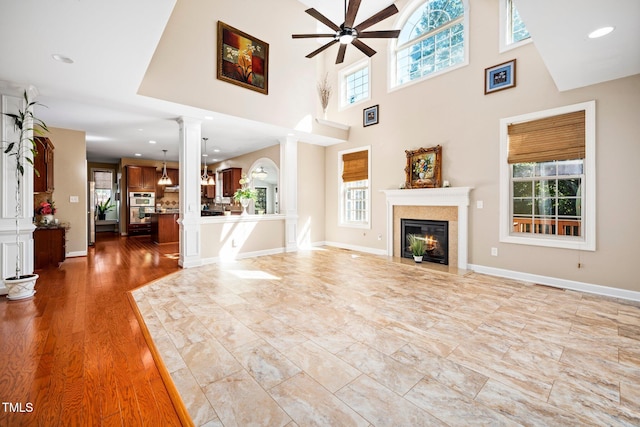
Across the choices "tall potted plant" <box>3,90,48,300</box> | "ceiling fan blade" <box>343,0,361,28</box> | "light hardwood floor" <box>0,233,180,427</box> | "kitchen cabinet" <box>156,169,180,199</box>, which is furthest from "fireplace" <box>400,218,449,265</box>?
"kitchen cabinet" <box>156,169,180,199</box>

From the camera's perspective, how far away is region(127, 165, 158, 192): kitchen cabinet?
31.1 ft

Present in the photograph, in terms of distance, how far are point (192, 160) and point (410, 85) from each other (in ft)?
15.1

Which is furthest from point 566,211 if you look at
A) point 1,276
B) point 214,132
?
point 1,276

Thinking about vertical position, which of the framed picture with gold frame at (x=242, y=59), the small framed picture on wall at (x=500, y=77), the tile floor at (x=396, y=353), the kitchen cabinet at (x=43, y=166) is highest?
the framed picture with gold frame at (x=242, y=59)

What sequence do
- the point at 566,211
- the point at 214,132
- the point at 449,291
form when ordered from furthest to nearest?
the point at 214,132 < the point at 566,211 < the point at 449,291

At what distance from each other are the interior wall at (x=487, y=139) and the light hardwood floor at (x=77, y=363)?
4.91 metres

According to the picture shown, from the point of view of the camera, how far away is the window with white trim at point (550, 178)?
12.4ft

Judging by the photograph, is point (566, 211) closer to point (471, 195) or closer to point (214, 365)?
point (471, 195)

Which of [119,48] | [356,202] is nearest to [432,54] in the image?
[356,202]

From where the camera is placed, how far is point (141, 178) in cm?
966

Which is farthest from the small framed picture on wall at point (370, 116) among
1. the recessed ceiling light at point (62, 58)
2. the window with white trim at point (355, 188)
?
the recessed ceiling light at point (62, 58)

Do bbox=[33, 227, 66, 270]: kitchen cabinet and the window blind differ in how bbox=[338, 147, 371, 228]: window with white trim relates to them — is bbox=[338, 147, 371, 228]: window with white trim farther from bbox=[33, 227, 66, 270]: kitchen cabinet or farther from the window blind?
the window blind

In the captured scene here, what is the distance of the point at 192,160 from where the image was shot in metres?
5.05

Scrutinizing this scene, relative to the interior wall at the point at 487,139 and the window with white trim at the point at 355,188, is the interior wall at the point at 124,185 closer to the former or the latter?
the window with white trim at the point at 355,188
